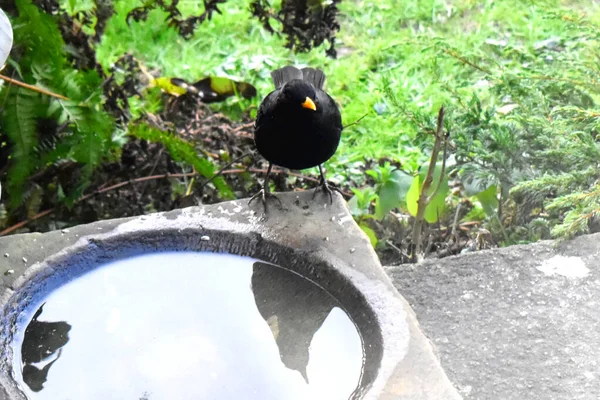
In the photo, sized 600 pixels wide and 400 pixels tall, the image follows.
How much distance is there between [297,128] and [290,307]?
2.44 ft

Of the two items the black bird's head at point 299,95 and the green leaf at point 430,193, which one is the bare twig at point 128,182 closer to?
the green leaf at point 430,193

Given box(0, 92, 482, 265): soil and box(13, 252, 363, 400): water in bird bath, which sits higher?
box(13, 252, 363, 400): water in bird bath

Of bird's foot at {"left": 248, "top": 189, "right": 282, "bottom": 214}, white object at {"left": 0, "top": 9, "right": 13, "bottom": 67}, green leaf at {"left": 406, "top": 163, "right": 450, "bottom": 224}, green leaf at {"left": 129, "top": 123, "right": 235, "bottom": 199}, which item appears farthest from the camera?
green leaf at {"left": 129, "top": 123, "right": 235, "bottom": 199}

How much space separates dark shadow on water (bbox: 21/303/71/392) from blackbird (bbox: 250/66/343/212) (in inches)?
33.0

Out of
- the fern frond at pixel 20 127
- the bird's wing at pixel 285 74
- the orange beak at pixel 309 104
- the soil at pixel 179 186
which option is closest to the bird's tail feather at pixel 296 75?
the bird's wing at pixel 285 74

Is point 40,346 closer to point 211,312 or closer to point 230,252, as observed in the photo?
point 211,312

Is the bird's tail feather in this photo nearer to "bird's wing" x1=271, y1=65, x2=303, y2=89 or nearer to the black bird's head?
"bird's wing" x1=271, y1=65, x2=303, y2=89

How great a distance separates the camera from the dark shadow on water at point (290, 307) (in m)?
2.21

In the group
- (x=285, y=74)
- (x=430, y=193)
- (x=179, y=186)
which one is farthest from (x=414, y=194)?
(x=179, y=186)

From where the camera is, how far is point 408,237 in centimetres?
352

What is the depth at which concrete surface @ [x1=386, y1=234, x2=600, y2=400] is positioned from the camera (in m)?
2.21

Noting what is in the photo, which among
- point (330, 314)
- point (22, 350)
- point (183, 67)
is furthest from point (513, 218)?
point (183, 67)

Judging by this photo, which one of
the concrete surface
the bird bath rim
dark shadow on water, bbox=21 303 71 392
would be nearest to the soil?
the concrete surface

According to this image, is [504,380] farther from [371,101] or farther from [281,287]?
[371,101]
